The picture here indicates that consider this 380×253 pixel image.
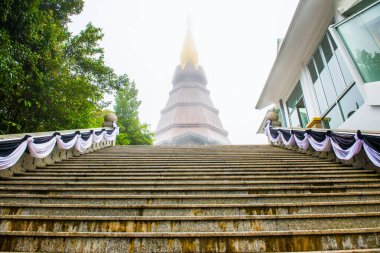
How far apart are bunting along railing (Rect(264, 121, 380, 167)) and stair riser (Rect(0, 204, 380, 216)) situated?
1.76m

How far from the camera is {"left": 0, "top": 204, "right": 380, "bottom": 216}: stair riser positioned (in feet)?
11.5

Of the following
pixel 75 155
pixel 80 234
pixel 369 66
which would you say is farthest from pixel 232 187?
pixel 369 66

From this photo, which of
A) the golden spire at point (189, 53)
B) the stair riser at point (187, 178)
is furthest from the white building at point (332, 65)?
the golden spire at point (189, 53)

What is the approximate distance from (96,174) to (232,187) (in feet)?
9.70

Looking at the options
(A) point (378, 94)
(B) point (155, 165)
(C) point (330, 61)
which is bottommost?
(B) point (155, 165)

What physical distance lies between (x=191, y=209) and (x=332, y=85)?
9021mm

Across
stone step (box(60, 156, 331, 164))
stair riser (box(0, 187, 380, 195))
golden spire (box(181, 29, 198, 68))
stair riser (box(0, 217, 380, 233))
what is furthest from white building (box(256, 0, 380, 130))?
golden spire (box(181, 29, 198, 68))

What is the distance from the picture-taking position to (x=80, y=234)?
9.17ft

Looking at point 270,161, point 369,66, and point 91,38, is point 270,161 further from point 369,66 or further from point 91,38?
point 91,38

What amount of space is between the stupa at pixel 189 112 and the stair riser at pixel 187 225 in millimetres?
29991

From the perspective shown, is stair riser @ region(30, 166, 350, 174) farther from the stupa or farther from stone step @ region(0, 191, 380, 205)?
the stupa

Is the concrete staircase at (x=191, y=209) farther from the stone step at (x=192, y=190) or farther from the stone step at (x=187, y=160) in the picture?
the stone step at (x=187, y=160)

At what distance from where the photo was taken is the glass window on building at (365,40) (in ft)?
23.1

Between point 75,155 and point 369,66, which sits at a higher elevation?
point 369,66
